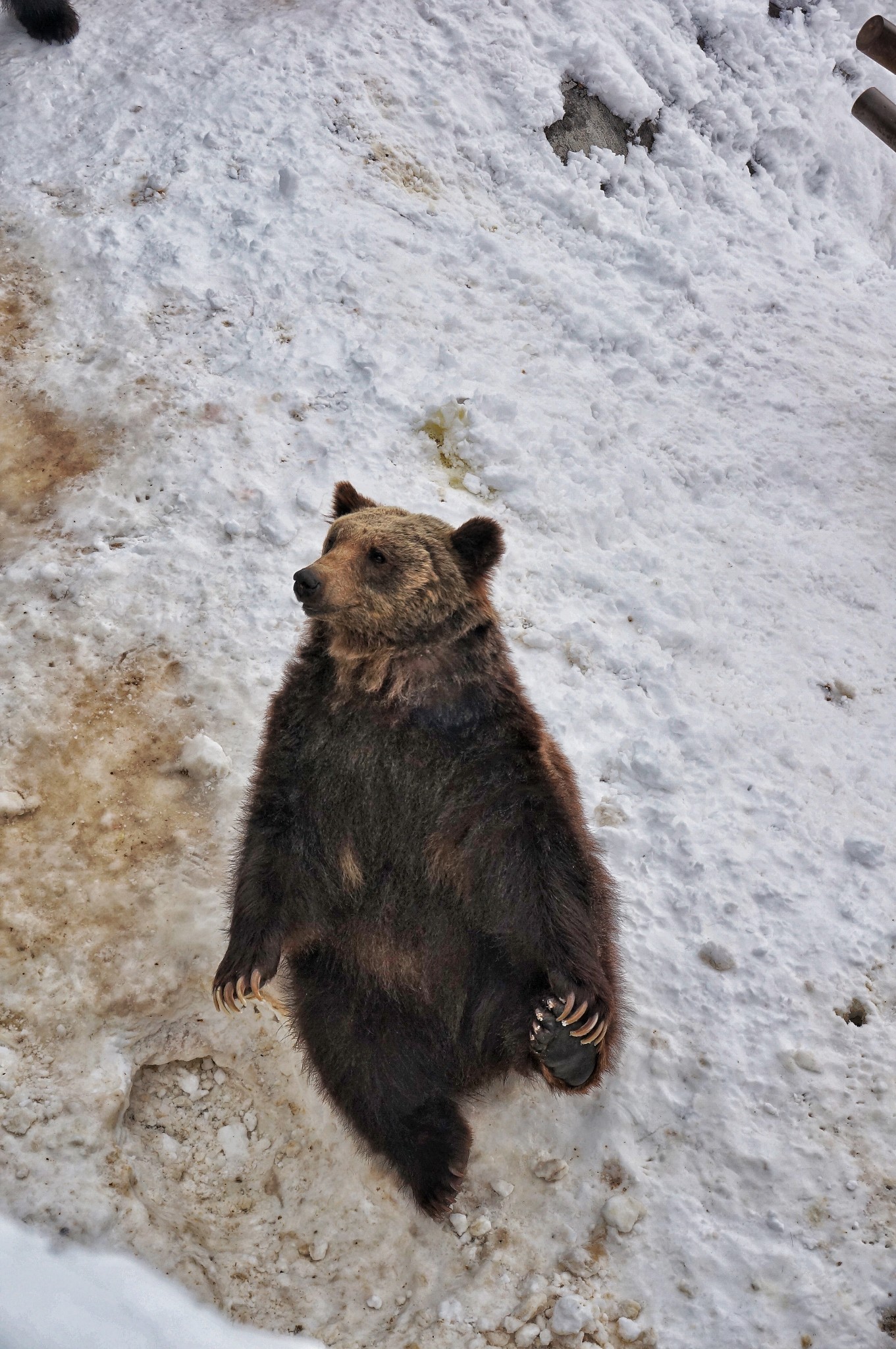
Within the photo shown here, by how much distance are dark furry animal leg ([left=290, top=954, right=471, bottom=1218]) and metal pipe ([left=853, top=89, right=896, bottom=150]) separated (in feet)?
23.2

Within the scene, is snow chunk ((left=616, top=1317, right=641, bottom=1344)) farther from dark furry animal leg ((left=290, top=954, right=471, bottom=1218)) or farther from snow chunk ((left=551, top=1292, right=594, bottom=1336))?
dark furry animal leg ((left=290, top=954, right=471, bottom=1218))

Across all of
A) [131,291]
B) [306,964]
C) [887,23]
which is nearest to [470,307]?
[131,291]

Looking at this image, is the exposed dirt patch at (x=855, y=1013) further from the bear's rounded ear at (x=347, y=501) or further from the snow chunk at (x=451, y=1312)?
the bear's rounded ear at (x=347, y=501)

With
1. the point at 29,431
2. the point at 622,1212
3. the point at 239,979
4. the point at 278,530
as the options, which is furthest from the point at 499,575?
the point at 622,1212

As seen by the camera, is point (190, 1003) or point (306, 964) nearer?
point (306, 964)

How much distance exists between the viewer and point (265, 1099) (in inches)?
157

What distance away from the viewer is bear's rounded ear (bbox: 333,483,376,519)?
3.77 meters

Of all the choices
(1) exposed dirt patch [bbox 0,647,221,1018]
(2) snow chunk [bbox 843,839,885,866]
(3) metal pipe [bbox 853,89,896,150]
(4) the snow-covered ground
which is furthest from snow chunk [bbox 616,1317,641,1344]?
(3) metal pipe [bbox 853,89,896,150]

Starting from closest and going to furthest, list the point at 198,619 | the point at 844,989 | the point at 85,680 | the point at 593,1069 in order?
the point at 593,1069 < the point at 844,989 < the point at 85,680 < the point at 198,619

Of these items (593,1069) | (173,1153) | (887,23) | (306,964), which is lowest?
(173,1153)

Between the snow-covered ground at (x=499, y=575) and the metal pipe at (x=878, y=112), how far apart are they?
1.03 metres

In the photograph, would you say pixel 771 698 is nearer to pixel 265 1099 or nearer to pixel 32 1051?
pixel 265 1099

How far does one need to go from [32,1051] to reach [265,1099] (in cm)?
89

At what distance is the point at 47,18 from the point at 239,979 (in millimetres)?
7005
